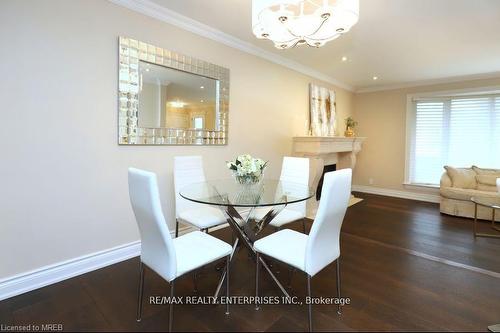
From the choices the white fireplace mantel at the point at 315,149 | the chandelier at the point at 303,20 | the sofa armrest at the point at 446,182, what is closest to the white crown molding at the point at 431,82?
the white fireplace mantel at the point at 315,149

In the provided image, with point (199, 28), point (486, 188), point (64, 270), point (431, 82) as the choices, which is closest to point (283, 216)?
point (64, 270)

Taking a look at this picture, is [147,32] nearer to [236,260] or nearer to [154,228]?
[154,228]

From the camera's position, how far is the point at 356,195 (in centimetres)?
589

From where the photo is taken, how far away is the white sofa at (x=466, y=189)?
13.6 ft

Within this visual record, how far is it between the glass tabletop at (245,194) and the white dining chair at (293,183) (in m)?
0.26

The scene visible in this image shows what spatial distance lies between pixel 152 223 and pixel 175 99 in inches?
68.9

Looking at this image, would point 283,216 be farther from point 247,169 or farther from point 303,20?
point 303,20

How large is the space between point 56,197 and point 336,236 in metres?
2.21

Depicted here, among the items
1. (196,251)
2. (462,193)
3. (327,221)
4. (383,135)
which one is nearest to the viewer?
(327,221)

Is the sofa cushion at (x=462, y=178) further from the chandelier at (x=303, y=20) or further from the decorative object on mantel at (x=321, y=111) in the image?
the chandelier at (x=303, y=20)

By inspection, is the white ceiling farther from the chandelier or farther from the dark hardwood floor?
the dark hardwood floor

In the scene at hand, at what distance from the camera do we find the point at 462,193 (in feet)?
13.9

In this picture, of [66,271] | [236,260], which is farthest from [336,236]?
[66,271]

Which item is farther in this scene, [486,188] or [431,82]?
[431,82]
